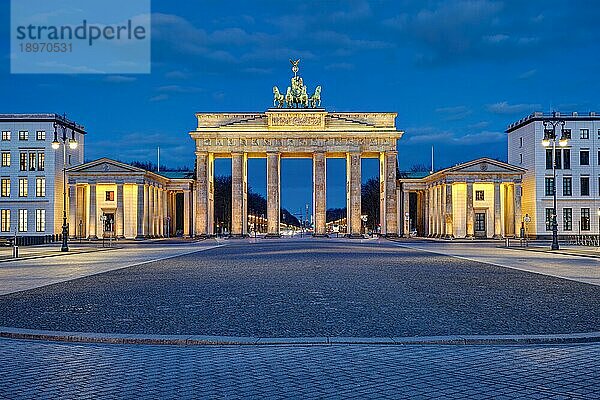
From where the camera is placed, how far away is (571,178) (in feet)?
327

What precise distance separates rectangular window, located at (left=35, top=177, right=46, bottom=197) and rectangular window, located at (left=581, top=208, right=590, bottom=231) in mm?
74947

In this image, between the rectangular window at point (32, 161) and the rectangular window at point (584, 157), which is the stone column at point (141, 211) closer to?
the rectangular window at point (32, 161)

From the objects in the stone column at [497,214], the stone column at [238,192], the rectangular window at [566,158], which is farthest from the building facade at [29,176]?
the rectangular window at [566,158]

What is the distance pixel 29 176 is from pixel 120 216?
15.0 m

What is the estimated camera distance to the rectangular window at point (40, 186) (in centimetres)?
10156

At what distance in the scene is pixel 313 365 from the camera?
1030 centimetres

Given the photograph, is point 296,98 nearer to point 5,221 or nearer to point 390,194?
point 390,194

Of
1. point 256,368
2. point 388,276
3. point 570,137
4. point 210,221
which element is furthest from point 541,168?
point 256,368

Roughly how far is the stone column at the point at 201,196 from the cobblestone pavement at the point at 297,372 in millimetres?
98085

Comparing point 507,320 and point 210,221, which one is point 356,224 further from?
point 507,320

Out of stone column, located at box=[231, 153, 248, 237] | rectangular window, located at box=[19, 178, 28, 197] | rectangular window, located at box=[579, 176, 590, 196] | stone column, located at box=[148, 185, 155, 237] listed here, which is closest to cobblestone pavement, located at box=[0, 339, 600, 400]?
stone column, located at box=[148, 185, 155, 237]

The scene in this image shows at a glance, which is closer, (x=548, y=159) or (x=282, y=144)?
(x=548, y=159)

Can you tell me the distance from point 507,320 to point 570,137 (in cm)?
9072

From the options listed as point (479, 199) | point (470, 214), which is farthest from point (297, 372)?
point (479, 199)
